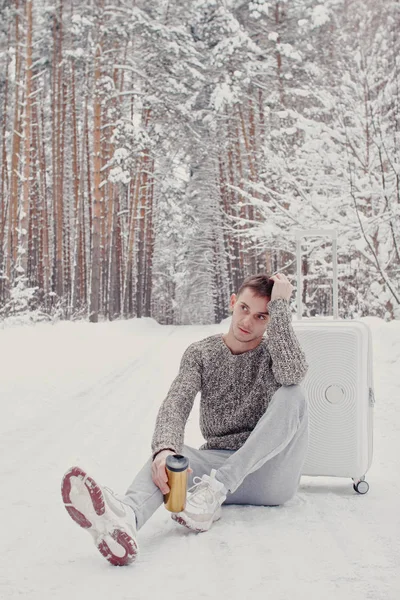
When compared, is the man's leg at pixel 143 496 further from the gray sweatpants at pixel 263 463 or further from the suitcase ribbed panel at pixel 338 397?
the suitcase ribbed panel at pixel 338 397

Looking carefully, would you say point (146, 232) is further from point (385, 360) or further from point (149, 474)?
point (149, 474)

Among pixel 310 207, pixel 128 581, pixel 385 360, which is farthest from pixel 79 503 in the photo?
pixel 310 207

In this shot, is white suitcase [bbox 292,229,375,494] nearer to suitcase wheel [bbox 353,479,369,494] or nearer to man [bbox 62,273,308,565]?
suitcase wheel [bbox 353,479,369,494]

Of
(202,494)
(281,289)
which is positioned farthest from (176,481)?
(281,289)

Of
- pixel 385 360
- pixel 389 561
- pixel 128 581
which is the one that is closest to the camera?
pixel 128 581

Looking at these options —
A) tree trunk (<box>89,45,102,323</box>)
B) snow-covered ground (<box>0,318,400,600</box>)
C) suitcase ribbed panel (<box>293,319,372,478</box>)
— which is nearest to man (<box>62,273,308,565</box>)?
snow-covered ground (<box>0,318,400,600</box>)

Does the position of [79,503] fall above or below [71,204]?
below

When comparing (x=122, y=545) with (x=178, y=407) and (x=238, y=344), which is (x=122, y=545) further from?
(x=238, y=344)

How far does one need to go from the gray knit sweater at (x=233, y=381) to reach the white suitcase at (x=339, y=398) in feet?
1.18

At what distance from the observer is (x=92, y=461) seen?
3496 millimetres

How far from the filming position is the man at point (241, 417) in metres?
2.33

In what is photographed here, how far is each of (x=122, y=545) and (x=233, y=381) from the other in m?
0.90

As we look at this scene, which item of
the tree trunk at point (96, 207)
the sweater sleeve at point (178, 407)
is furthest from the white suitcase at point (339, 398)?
the tree trunk at point (96, 207)

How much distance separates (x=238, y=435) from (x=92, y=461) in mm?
1108
